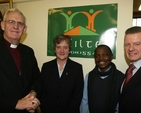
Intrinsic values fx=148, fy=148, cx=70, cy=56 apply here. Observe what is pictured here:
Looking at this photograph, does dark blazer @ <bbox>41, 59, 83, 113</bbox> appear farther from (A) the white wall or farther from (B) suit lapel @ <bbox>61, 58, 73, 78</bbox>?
(A) the white wall

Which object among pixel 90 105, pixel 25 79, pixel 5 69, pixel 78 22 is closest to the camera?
pixel 5 69

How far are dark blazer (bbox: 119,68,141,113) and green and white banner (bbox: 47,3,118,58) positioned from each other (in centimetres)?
67

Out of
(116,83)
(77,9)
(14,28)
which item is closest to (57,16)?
(77,9)

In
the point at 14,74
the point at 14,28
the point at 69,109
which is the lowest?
the point at 69,109

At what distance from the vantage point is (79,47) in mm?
1931

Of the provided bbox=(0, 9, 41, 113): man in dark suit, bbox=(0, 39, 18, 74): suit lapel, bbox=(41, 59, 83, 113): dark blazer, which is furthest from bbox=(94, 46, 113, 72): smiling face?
bbox=(0, 39, 18, 74): suit lapel

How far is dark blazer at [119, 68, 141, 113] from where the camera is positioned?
112 cm

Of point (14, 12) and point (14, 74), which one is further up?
point (14, 12)

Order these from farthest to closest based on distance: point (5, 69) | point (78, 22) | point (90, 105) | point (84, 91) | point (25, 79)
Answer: point (78, 22)
point (84, 91)
point (90, 105)
point (25, 79)
point (5, 69)

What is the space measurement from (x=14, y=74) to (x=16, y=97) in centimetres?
20

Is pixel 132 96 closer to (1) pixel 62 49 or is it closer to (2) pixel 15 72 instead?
(1) pixel 62 49

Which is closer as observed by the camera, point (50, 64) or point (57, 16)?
point (50, 64)

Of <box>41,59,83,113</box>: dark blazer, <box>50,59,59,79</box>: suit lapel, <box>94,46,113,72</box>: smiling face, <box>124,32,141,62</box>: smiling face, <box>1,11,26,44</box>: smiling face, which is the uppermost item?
<box>1,11,26,44</box>: smiling face

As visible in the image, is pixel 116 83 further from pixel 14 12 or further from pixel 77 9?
pixel 14 12
